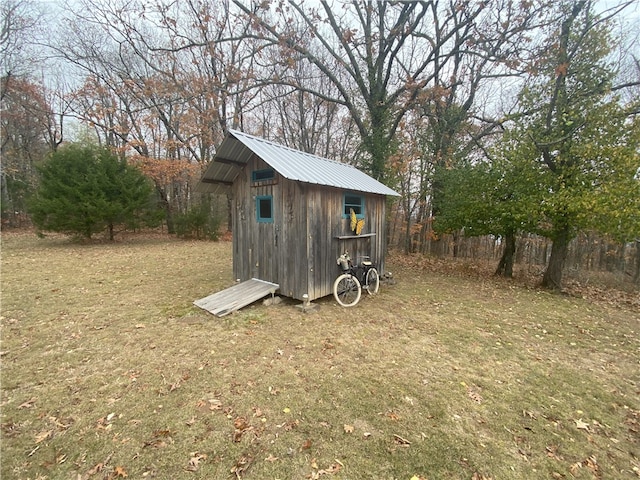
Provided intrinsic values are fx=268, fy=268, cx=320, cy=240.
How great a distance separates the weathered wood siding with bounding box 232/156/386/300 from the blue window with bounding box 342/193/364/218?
16 centimetres

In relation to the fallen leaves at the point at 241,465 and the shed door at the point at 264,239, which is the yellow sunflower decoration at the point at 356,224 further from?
the fallen leaves at the point at 241,465

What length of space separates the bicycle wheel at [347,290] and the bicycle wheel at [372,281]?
49 centimetres

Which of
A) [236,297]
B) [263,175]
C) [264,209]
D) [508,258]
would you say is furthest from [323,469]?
[508,258]

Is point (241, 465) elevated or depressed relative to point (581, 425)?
elevated

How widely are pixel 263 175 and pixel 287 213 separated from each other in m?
1.17

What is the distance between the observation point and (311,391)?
10.2ft

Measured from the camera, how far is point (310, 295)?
5.73m

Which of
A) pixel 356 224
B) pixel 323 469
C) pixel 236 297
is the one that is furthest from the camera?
pixel 356 224

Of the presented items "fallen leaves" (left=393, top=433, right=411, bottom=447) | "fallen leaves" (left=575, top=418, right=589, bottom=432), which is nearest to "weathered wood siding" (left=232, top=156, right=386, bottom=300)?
"fallen leaves" (left=393, top=433, right=411, bottom=447)

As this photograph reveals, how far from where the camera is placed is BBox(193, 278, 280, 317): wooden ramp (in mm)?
5277

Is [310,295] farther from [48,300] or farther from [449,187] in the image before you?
[449,187]

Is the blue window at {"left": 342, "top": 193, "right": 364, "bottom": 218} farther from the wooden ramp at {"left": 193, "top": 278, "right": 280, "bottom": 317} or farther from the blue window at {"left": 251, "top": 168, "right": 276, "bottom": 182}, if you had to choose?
the wooden ramp at {"left": 193, "top": 278, "right": 280, "bottom": 317}

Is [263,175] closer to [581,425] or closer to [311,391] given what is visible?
[311,391]

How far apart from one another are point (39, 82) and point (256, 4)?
17200 millimetres
